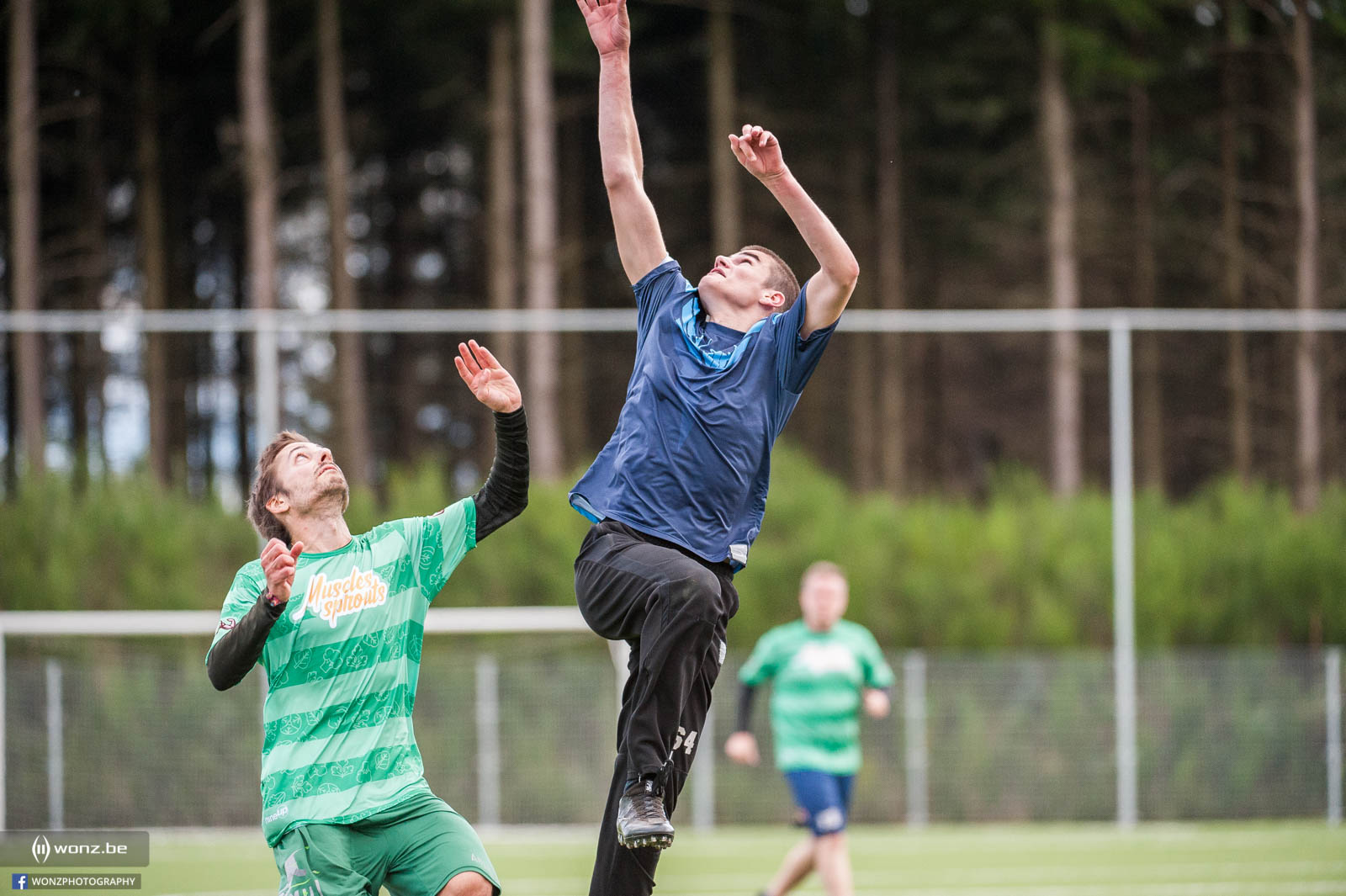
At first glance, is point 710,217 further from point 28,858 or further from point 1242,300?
point 28,858

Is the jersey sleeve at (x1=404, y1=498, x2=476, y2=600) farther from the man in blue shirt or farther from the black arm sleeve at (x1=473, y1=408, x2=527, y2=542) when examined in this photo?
the man in blue shirt

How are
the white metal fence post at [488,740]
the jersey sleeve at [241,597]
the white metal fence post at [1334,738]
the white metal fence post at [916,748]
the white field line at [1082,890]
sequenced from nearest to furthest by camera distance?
1. the jersey sleeve at [241,597]
2. the white field line at [1082,890]
3. the white metal fence post at [488,740]
4. the white metal fence post at [1334,738]
5. the white metal fence post at [916,748]

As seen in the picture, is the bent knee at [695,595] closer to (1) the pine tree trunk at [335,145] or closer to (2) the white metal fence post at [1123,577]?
(2) the white metal fence post at [1123,577]

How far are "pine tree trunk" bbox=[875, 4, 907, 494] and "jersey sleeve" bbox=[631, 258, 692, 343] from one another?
15813 millimetres

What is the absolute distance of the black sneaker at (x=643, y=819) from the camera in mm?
3568

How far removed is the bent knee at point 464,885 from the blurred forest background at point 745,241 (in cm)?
785

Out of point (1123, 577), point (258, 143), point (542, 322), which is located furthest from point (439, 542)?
point (258, 143)

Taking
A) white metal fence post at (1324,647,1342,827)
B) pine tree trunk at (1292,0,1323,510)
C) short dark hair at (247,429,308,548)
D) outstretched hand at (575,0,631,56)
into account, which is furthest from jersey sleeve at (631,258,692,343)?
pine tree trunk at (1292,0,1323,510)

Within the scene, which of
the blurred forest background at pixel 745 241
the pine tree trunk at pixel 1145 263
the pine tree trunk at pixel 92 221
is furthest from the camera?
the pine tree trunk at pixel 1145 263

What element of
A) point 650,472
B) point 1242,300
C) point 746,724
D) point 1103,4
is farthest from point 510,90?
point 650,472

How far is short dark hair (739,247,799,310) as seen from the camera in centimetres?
418

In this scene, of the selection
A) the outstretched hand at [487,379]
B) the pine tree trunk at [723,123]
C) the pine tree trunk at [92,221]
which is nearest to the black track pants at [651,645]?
the outstretched hand at [487,379]

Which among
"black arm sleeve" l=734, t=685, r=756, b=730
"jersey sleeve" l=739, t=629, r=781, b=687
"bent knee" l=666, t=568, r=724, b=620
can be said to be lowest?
"black arm sleeve" l=734, t=685, r=756, b=730

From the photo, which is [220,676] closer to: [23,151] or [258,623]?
[258,623]
